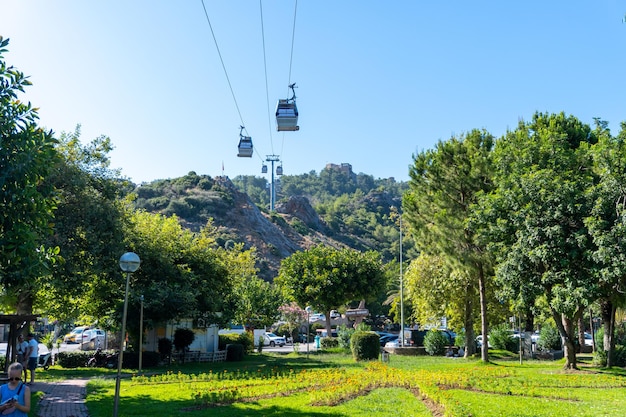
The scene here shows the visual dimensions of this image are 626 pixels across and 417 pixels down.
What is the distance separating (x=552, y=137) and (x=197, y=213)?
242ft

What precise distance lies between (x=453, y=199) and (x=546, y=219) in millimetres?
6481

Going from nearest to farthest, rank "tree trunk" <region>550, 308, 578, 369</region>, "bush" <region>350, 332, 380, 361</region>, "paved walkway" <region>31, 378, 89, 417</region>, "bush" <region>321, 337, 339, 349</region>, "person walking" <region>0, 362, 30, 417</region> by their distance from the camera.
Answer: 1. "person walking" <region>0, 362, 30, 417</region>
2. "paved walkway" <region>31, 378, 89, 417</region>
3. "tree trunk" <region>550, 308, 578, 369</region>
4. "bush" <region>350, 332, 380, 361</region>
5. "bush" <region>321, 337, 339, 349</region>

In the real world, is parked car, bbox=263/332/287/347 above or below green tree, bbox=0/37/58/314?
below

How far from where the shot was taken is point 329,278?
113 feet

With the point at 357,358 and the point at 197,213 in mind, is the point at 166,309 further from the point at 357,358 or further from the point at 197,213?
the point at 197,213

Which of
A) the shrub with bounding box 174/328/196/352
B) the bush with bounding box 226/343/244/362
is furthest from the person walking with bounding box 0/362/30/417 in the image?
the bush with bounding box 226/343/244/362

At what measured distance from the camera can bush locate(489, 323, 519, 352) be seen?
33312 millimetres

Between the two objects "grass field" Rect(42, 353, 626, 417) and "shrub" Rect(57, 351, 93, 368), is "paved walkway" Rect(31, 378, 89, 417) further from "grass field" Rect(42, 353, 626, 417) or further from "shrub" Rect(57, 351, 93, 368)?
"shrub" Rect(57, 351, 93, 368)

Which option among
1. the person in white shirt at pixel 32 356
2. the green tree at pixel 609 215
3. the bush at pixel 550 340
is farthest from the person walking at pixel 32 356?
the bush at pixel 550 340

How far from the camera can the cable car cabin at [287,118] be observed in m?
21.3

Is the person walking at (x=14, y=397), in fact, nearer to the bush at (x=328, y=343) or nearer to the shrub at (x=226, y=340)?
the shrub at (x=226, y=340)

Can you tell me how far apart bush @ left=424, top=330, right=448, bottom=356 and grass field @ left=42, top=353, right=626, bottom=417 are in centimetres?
1332

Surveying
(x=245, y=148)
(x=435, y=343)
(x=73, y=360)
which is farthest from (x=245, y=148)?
(x=435, y=343)

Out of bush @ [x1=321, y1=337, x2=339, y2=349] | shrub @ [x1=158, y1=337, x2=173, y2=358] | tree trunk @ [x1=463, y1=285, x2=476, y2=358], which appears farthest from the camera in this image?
bush @ [x1=321, y1=337, x2=339, y2=349]
